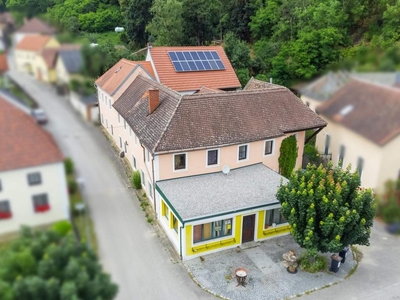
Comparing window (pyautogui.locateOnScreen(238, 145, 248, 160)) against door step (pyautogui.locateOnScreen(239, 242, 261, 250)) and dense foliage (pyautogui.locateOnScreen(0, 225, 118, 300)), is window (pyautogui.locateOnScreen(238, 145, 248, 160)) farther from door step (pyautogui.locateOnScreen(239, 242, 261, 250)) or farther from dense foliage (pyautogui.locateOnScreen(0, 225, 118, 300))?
dense foliage (pyautogui.locateOnScreen(0, 225, 118, 300))

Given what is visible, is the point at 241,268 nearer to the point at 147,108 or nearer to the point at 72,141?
the point at 147,108

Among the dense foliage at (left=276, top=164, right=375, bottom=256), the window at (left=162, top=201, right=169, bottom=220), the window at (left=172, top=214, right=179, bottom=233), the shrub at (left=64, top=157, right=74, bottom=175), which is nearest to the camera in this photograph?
the shrub at (left=64, top=157, right=74, bottom=175)

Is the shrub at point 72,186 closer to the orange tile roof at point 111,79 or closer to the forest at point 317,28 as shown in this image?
the orange tile roof at point 111,79

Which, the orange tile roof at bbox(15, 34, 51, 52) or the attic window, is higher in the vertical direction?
the orange tile roof at bbox(15, 34, 51, 52)

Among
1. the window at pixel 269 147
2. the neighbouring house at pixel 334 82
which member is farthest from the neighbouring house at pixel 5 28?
the window at pixel 269 147

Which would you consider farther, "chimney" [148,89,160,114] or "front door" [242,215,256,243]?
"chimney" [148,89,160,114]

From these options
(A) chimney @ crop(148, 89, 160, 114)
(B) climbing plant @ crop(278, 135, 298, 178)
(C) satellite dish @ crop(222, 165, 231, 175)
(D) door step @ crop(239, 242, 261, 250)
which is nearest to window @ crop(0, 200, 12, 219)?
(D) door step @ crop(239, 242, 261, 250)

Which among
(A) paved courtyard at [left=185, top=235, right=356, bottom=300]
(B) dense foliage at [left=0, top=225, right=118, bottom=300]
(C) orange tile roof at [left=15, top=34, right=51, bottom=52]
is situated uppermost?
(C) orange tile roof at [left=15, top=34, right=51, bottom=52]
